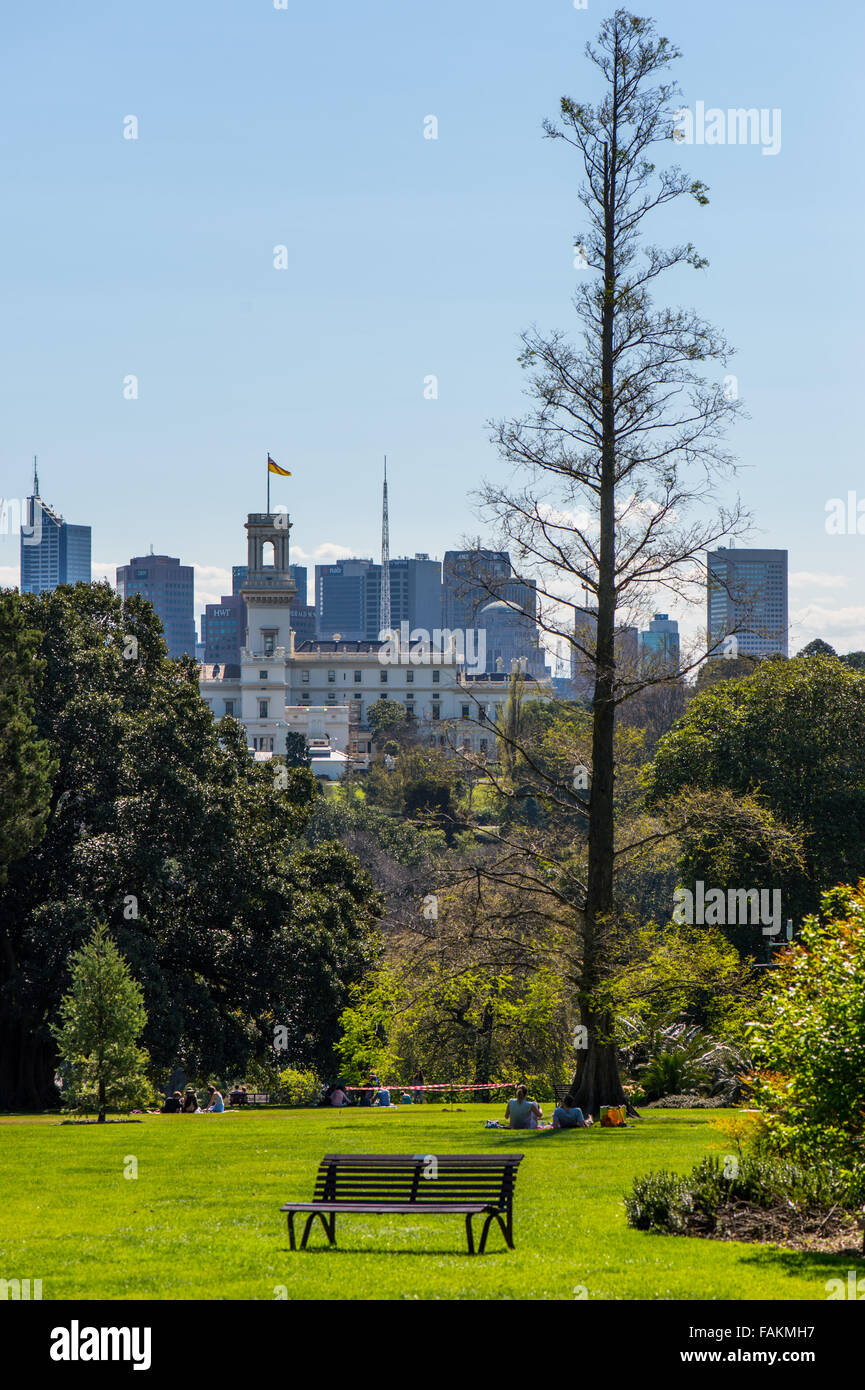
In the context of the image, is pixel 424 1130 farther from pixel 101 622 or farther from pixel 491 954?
pixel 101 622

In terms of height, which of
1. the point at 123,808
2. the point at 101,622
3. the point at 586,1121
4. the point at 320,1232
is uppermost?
the point at 101,622

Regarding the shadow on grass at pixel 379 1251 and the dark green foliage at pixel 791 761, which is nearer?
the shadow on grass at pixel 379 1251

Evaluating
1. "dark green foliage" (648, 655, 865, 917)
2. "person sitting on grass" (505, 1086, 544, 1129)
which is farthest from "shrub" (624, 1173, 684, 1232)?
"dark green foliage" (648, 655, 865, 917)

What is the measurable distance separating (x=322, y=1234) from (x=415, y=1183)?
113 cm

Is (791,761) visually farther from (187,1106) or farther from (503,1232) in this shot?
(503,1232)

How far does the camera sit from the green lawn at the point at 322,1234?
10547 mm

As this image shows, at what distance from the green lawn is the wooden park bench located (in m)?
0.28

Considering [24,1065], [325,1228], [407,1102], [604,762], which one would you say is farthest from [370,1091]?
[325,1228]

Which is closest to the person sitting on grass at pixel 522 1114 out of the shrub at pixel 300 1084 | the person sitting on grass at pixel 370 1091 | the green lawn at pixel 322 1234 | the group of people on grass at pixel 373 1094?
the green lawn at pixel 322 1234

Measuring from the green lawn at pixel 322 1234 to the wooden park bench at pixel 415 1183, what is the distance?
28 centimetres

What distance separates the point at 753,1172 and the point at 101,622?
32.5 m

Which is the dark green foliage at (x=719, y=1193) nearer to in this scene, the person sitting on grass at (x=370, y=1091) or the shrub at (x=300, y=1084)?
the person sitting on grass at (x=370, y=1091)

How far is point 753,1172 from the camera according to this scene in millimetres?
13641
